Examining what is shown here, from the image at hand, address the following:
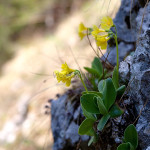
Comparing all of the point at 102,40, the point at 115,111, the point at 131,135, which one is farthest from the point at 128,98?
the point at 102,40

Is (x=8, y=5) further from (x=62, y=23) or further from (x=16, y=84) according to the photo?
(x=16, y=84)

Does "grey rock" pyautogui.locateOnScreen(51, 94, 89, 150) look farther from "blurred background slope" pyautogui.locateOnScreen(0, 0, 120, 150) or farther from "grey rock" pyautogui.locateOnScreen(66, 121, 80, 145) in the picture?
"blurred background slope" pyautogui.locateOnScreen(0, 0, 120, 150)

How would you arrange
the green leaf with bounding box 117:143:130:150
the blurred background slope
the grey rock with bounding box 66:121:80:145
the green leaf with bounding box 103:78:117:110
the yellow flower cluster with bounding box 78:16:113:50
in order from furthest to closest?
1. the blurred background slope
2. the grey rock with bounding box 66:121:80:145
3. the yellow flower cluster with bounding box 78:16:113:50
4. the green leaf with bounding box 103:78:117:110
5. the green leaf with bounding box 117:143:130:150

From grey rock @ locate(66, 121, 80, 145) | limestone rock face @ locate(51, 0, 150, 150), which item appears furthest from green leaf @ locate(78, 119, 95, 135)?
grey rock @ locate(66, 121, 80, 145)

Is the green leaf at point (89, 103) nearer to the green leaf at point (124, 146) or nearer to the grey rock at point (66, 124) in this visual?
the green leaf at point (124, 146)

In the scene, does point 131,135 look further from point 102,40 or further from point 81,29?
point 81,29

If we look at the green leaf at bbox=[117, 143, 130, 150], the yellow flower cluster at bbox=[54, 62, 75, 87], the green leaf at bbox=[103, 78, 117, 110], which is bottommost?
the green leaf at bbox=[117, 143, 130, 150]
